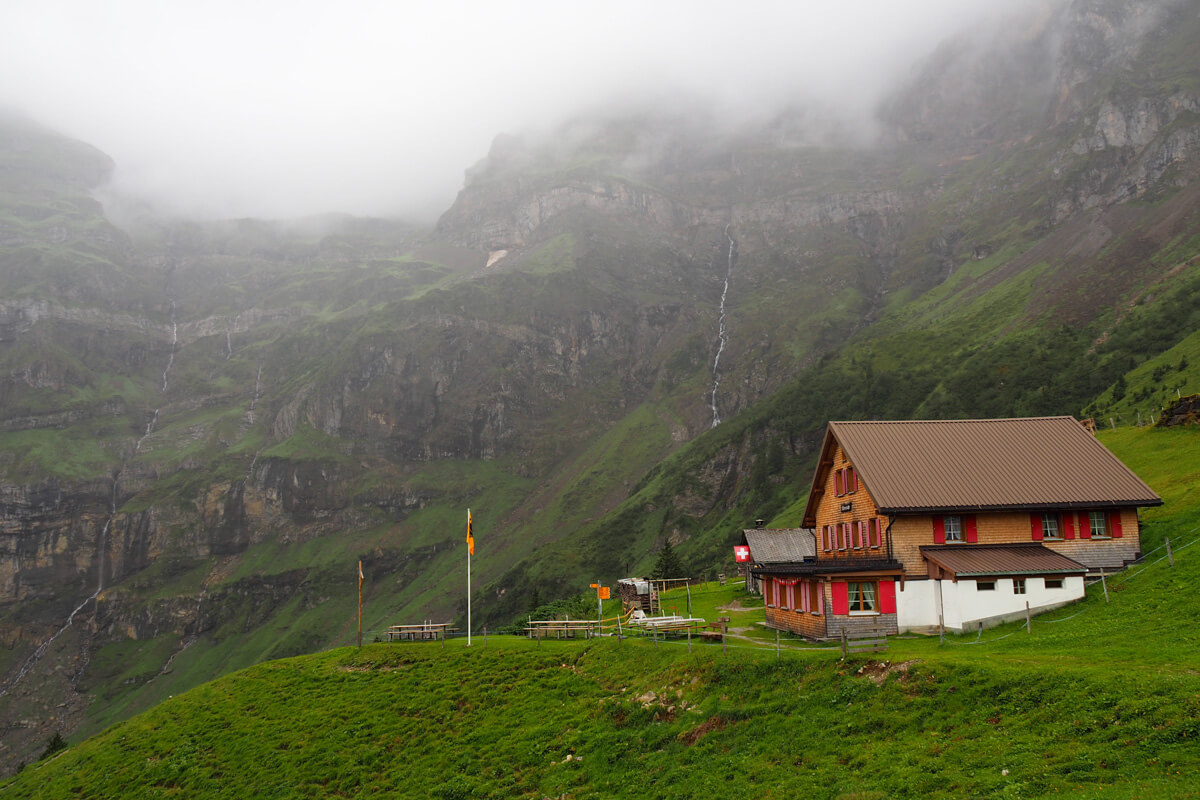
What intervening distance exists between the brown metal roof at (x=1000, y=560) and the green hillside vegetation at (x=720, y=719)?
2250 millimetres

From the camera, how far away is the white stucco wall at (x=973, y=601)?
37.9 meters

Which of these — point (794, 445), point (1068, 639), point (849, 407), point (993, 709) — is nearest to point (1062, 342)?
point (849, 407)

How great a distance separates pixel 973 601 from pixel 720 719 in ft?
63.9

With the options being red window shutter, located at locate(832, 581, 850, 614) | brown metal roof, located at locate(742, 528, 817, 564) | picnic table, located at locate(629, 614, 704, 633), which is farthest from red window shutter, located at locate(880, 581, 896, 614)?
brown metal roof, located at locate(742, 528, 817, 564)

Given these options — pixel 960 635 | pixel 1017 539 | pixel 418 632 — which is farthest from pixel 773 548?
pixel 960 635

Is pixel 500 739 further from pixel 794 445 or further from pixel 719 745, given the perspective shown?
pixel 794 445

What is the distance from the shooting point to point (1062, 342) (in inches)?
6029

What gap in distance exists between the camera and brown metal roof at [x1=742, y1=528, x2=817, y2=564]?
71.6 m

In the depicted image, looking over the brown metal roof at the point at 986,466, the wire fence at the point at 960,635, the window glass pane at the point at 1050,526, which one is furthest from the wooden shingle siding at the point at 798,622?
the window glass pane at the point at 1050,526

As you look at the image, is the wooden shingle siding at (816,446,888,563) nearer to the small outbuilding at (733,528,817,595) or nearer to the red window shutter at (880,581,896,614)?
the red window shutter at (880,581,896,614)

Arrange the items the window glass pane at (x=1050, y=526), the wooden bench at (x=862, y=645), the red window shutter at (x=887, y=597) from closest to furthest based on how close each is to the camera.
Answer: the wooden bench at (x=862, y=645) → the red window shutter at (x=887, y=597) → the window glass pane at (x=1050, y=526)

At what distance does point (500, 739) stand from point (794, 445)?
162 m

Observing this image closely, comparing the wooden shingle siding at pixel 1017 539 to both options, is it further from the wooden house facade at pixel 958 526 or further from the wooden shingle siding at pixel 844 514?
the wooden shingle siding at pixel 844 514

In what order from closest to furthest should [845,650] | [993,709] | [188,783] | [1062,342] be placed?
1. [993,709]
2. [845,650]
3. [188,783]
4. [1062,342]
